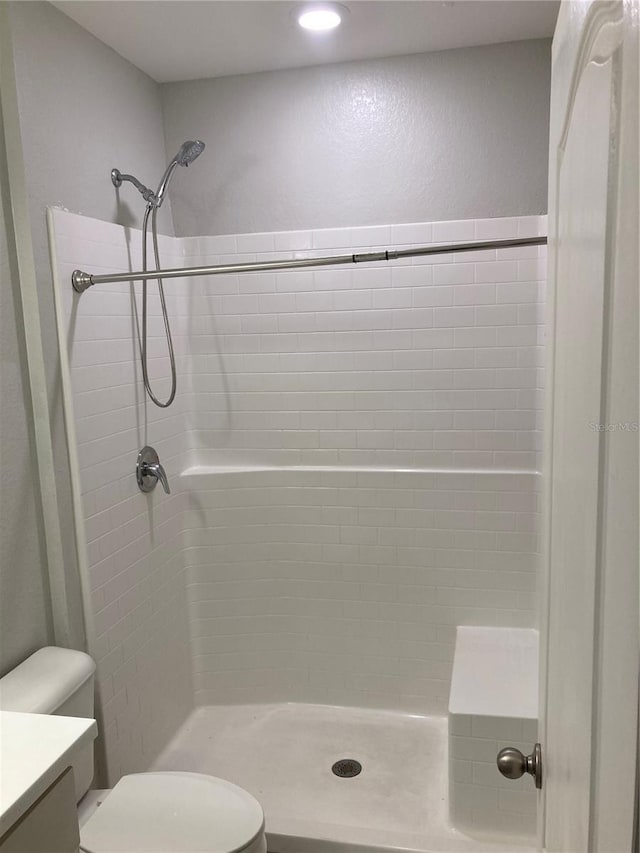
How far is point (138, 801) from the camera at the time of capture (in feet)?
5.49

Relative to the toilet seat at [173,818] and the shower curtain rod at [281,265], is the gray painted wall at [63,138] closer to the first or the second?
the shower curtain rod at [281,265]

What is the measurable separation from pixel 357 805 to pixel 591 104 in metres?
2.19

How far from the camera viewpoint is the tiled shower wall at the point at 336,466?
2.40 meters

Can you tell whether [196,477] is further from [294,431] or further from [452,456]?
[452,456]

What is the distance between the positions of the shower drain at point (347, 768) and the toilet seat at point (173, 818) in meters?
0.72

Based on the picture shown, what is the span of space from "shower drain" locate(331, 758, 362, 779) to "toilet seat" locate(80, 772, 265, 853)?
718 mm

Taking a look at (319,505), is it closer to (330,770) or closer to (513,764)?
(330,770)

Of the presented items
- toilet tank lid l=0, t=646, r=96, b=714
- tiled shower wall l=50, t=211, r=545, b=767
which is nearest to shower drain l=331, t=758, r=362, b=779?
tiled shower wall l=50, t=211, r=545, b=767

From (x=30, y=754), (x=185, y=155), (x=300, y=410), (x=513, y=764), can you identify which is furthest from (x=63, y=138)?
(x=513, y=764)

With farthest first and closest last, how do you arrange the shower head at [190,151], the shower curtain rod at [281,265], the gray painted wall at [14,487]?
the shower head at [190,151] < the shower curtain rod at [281,265] < the gray painted wall at [14,487]

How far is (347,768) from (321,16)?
245 centimetres

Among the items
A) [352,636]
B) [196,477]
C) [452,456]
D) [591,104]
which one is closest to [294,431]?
[196,477]

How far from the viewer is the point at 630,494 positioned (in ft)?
1.40

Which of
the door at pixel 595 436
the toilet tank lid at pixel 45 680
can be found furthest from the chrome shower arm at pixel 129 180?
the door at pixel 595 436
